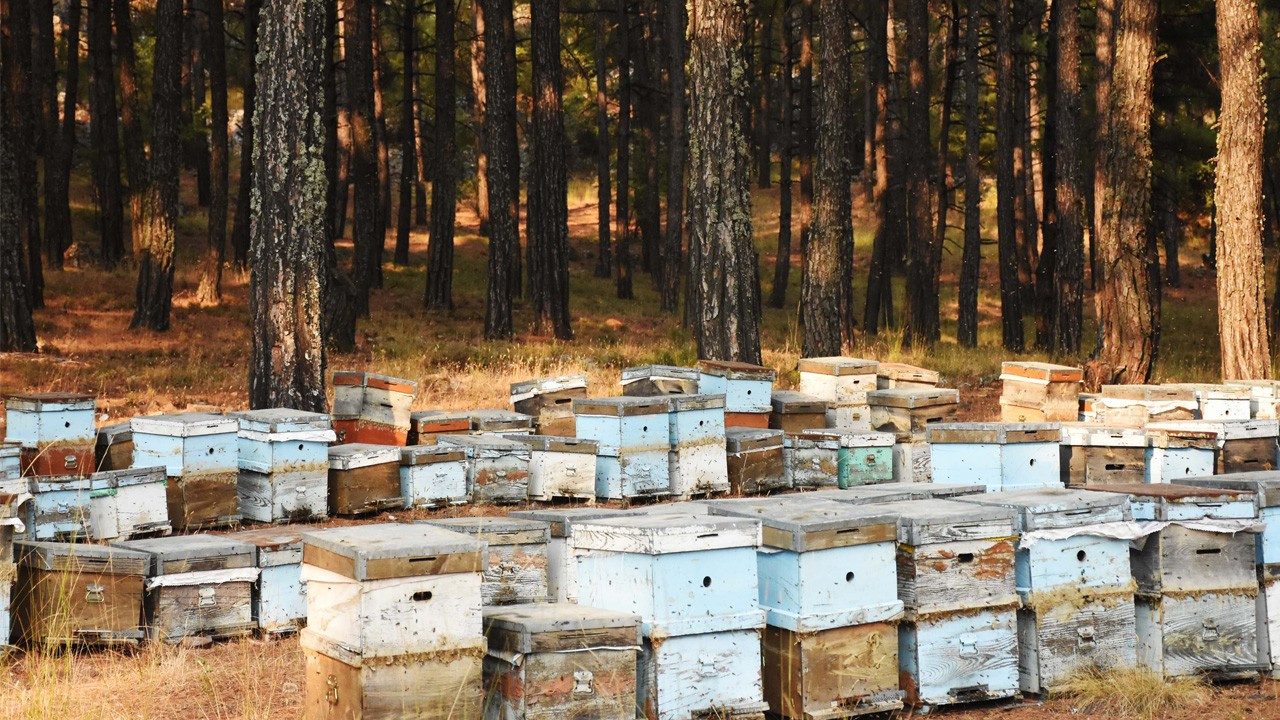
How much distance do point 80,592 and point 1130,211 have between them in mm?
Result: 13879

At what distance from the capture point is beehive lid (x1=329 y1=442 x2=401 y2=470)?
1041cm

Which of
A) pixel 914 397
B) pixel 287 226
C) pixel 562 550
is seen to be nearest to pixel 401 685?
pixel 562 550

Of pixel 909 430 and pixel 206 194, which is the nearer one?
pixel 909 430

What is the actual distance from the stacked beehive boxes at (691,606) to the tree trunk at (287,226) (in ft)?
24.3

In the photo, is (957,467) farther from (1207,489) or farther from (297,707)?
(297,707)

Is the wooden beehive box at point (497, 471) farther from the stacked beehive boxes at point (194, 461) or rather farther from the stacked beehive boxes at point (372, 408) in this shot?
the stacked beehive boxes at point (194, 461)

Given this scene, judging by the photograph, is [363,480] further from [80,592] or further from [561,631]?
[561,631]

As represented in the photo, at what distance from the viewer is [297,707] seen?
6551 millimetres

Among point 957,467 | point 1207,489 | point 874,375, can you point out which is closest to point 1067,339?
point 874,375

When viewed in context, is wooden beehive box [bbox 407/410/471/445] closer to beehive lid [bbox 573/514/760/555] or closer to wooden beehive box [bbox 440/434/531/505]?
wooden beehive box [bbox 440/434/531/505]

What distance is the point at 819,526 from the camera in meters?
6.16

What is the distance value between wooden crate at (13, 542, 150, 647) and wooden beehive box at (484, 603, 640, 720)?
2.95 m

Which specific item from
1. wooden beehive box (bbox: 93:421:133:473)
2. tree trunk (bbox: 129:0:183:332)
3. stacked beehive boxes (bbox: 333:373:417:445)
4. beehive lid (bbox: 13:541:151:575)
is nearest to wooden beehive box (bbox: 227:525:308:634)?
beehive lid (bbox: 13:541:151:575)

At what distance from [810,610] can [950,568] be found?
911mm
